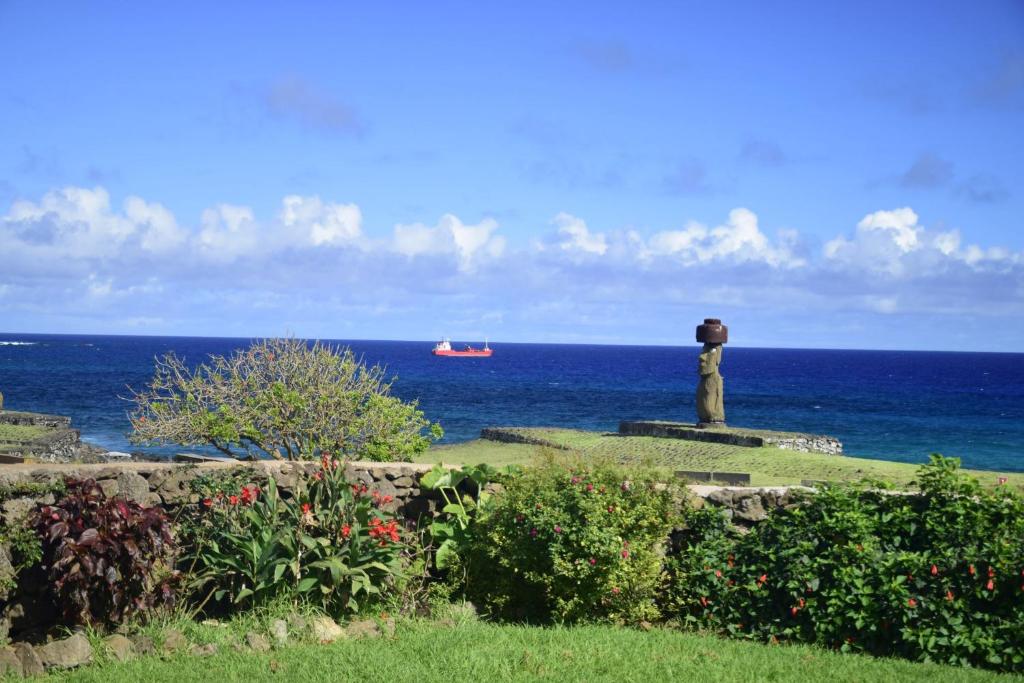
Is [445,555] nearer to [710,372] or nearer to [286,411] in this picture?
[286,411]

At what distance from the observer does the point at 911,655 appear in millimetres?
7398

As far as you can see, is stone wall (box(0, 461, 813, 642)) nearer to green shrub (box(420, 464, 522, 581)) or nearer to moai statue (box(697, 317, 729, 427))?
green shrub (box(420, 464, 522, 581))

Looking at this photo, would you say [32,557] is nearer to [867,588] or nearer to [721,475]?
[867,588]

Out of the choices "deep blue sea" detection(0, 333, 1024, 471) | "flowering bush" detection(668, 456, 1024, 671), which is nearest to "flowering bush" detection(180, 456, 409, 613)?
"flowering bush" detection(668, 456, 1024, 671)

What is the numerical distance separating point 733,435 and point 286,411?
14.2 meters

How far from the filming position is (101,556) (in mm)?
7223

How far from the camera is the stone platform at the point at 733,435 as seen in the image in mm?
24234

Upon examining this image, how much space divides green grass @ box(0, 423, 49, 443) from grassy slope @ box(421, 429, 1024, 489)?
11.1 metres

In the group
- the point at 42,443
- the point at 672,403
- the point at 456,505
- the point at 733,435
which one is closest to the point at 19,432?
the point at 42,443

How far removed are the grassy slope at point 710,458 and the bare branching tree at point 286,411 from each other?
5638mm

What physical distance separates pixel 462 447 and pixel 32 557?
73.3ft

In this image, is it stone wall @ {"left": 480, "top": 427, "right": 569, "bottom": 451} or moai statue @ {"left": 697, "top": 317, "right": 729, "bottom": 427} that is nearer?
moai statue @ {"left": 697, "top": 317, "right": 729, "bottom": 427}

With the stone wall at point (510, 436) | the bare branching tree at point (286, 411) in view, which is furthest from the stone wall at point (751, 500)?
the stone wall at point (510, 436)

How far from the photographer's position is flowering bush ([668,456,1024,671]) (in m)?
7.29
